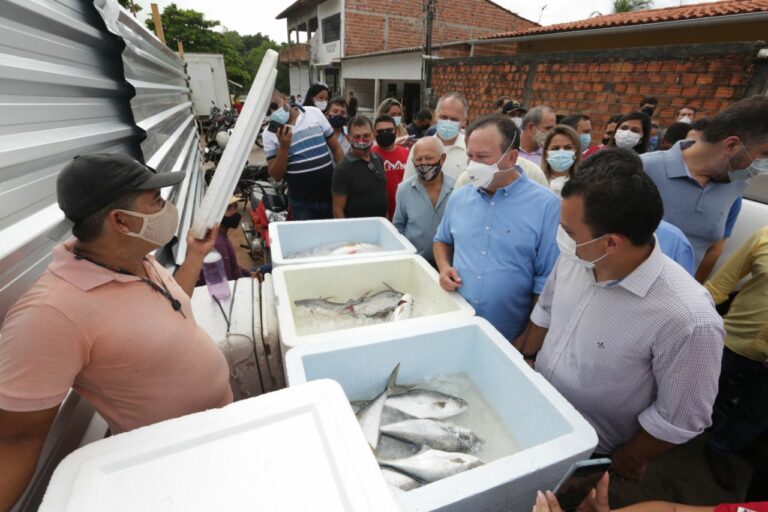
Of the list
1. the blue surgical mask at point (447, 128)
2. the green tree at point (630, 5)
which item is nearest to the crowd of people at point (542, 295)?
the blue surgical mask at point (447, 128)

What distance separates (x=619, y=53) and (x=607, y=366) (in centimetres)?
832

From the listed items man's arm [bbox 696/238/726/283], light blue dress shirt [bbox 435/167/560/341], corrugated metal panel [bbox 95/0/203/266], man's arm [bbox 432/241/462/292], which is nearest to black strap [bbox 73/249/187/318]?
corrugated metal panel [bbox 95/0/203/266]

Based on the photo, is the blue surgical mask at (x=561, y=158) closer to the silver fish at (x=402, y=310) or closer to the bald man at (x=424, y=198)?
the bald man at (x=424, y=198)

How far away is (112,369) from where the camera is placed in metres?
1.07

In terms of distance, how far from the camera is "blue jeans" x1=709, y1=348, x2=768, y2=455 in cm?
226

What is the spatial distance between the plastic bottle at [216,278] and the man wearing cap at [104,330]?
61 cm

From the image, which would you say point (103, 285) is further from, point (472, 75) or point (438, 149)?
point (472, 75)

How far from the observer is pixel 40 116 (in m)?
1.53

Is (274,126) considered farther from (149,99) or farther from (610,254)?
(610,254)

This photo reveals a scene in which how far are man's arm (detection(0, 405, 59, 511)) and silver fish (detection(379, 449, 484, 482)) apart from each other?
103 cm

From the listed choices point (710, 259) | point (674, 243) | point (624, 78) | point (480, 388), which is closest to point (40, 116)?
point (480, 388)

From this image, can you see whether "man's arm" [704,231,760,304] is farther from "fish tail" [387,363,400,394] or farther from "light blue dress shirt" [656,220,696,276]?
"fish tail" [387,363,400,394]

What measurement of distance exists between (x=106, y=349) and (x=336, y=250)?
1.84 metres

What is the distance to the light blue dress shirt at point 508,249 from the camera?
2.01 metres
